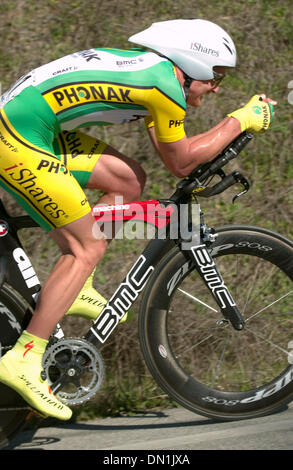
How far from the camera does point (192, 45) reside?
391 centimetres

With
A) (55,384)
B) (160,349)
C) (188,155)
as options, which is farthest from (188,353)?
(188,155)

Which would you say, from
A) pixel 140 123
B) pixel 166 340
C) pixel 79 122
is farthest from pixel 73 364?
pixel 140 123

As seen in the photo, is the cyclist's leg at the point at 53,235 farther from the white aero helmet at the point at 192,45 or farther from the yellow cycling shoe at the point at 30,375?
the white aero helmet at the point at 192,45

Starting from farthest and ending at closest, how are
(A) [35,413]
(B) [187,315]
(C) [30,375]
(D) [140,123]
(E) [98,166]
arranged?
(D) [140,123], (B) [187,315], (E) [98,166], (A) [35,413], (C) [30,375]

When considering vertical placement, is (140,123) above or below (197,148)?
below

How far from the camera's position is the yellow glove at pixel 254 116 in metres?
3.98

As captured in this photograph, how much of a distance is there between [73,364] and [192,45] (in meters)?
1.75

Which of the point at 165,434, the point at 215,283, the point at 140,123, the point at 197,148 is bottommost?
the point at 165,434

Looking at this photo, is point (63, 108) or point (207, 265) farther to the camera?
point (207, 265)

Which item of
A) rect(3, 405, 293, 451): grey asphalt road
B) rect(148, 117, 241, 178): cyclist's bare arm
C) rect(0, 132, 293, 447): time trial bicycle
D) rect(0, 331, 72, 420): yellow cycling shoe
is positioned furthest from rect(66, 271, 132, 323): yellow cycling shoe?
rect(148, 117, 241, 178): cyclist's bare arm

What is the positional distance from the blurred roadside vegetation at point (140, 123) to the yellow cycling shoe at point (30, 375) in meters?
0.93

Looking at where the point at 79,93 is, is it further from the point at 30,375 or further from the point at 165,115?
the point at 30,375

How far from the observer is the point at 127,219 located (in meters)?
4.13

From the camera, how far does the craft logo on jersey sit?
380cm
